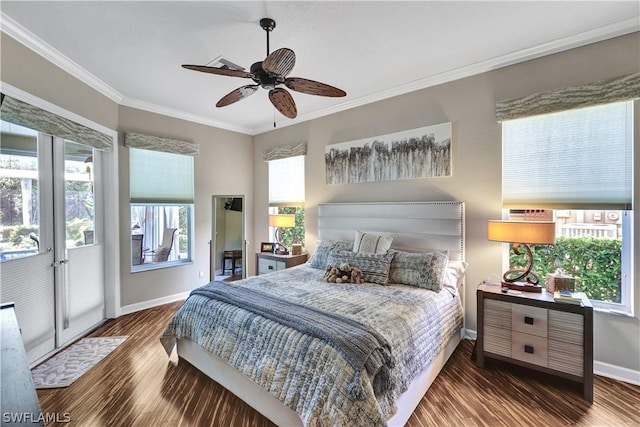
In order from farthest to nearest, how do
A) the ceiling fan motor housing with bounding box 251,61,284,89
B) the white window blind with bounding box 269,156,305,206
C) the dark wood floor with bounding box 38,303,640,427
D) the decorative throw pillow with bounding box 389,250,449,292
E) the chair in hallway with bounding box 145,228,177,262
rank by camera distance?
the white window blind with bounding box 269,156,305,206 < the chair in hallway with bounding box 145,228,177,262 < the decorative throw pillow with bounding box 389,250,449,292 < the ceiling fan motor housing with bounding box 251,61,284,89 < the dark wood floor with bounding box 38,303,640,427

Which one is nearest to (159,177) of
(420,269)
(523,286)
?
(420,269)

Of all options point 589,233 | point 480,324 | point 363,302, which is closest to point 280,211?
point 363,302

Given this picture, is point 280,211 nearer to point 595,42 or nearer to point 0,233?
point 0,233

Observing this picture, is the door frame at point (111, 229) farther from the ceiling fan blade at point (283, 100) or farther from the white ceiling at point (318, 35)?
the ceiling fan blade at point (283, 100)

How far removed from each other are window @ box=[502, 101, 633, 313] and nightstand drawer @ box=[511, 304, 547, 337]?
675 mm

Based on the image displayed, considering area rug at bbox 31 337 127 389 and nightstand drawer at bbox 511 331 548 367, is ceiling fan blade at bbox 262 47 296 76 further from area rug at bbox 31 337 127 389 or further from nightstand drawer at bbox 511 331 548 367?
area rug at bbox 31 337 127 389

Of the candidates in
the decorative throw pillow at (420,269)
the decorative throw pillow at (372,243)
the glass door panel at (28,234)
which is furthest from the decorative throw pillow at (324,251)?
the glass door panel at (28,234)

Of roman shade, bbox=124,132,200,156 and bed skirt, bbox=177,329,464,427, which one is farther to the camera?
roman shade, bbox=124,132,200,156

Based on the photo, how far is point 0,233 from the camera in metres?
2.36

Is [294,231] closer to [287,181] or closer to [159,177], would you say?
[287,181]

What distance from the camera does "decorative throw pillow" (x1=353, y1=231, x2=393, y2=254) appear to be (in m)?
3.28

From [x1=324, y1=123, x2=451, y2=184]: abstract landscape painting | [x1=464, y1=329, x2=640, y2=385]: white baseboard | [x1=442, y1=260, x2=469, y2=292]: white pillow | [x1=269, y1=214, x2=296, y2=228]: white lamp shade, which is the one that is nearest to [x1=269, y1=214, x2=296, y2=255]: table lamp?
[x1=269, y1=214, x2=296, y2=228]: white lamp shade

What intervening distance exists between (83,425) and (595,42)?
486 centimetres

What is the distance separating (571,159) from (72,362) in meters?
4.92
